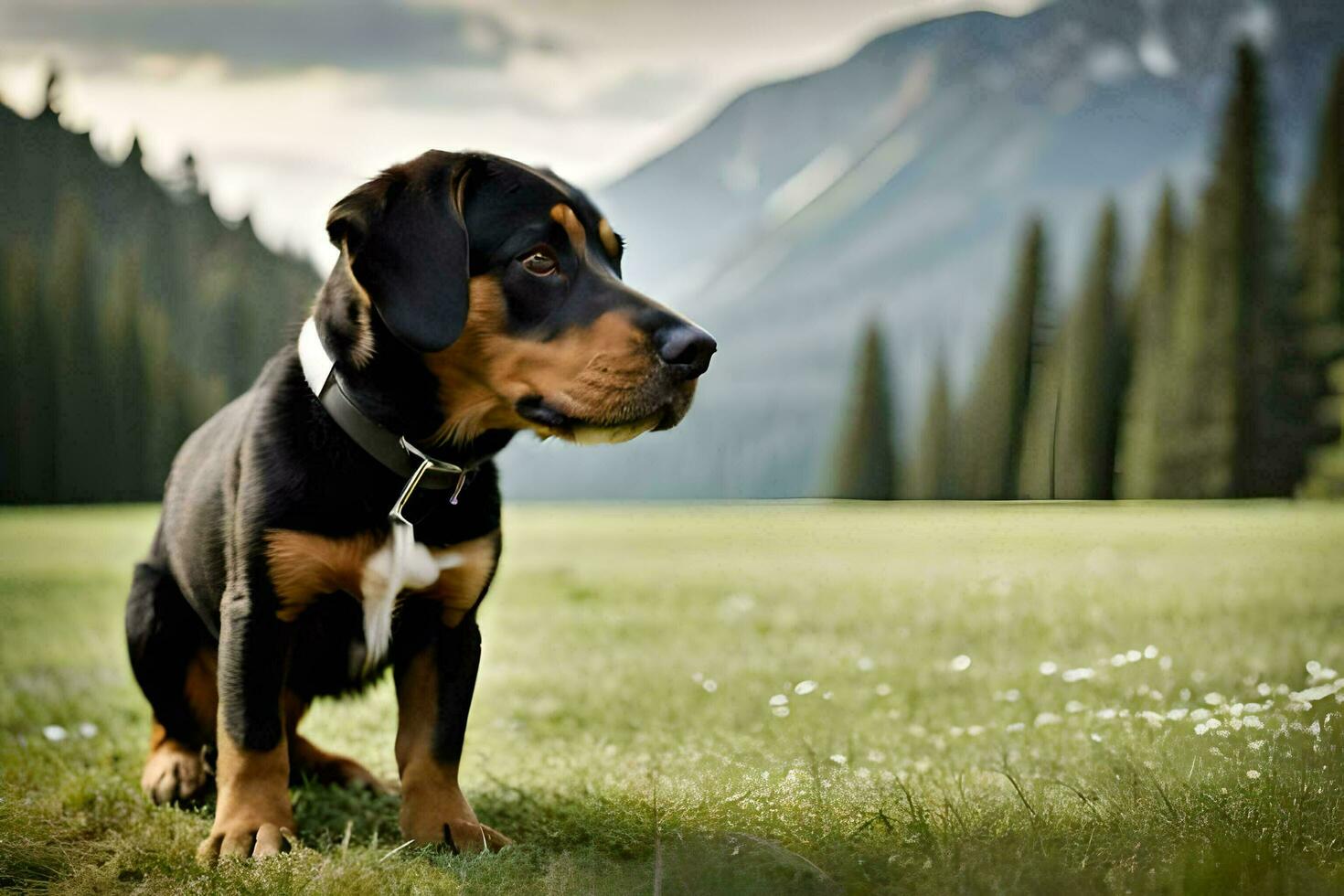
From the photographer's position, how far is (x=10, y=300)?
13.1 metres

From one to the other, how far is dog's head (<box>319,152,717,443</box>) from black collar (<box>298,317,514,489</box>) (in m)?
0.07

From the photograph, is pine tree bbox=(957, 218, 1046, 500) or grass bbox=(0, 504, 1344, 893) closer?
grass bbox=(0, 504, 1344, 893)

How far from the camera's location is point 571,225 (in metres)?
3.29

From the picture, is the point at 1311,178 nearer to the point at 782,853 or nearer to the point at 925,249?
the point at 925,249

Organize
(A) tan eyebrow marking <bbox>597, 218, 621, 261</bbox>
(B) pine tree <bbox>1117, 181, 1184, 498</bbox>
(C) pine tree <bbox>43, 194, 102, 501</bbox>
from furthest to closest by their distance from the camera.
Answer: (C) pine tree <bbox>43, 194, 102, 501</bbox>
(B) pine tree <bbox>1117, 181, 1184, 498</bbox>
(A) tan eyebrow marking <bbox>597, 218, 621, 261</bbox>

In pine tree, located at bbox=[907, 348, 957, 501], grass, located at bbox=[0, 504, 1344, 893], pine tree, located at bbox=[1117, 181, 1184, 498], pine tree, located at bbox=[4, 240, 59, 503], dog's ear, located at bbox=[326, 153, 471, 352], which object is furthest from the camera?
pine tree, located at bbox=[4, 240, 59, 503]

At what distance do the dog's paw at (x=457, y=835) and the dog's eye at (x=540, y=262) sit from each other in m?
1.48

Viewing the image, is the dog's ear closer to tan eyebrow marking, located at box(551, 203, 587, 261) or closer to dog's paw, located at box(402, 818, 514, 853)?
tan eyebrow marking, located at box(551, 203, 587, 261)

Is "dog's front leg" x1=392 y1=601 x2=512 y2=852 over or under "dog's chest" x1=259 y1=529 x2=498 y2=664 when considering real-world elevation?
under

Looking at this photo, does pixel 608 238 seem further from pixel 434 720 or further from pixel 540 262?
pixel 434 720

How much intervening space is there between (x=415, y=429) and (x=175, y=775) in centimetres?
149

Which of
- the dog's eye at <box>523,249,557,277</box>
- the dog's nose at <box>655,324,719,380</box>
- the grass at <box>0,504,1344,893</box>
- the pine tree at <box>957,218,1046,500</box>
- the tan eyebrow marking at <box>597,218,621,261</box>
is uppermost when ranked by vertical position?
the tan eyebrow marking at <box>597,218,621,261</box>

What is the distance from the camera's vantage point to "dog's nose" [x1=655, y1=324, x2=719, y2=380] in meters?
3.05

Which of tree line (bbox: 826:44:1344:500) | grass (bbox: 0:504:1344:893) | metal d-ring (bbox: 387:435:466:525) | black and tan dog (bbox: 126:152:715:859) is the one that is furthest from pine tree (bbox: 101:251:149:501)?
metal d-ring (bbox: 387:435:466:525)
